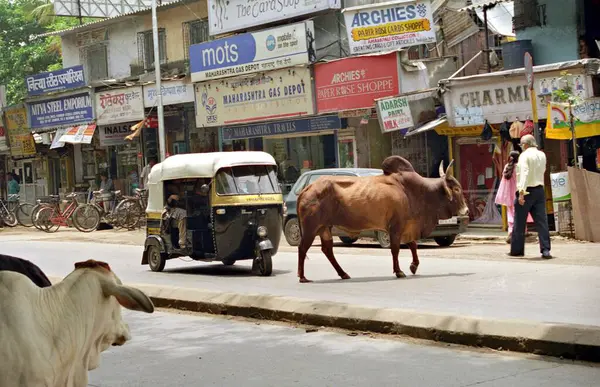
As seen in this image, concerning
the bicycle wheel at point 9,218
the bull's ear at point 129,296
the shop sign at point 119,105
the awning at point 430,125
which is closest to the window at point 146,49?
the shop sign at point 119,105

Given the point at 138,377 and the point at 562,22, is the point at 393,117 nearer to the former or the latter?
the point at 562,22

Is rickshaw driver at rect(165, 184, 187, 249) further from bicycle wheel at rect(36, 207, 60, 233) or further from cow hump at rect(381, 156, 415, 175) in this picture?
bicycle wheel at rect(36, 207, 60, 233)

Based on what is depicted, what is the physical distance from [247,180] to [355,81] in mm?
9609

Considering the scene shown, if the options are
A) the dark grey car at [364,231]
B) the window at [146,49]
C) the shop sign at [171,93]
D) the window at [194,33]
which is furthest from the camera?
the window at [146,49]

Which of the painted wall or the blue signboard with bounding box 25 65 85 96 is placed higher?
the blue signboard with bounding box 25 65 85 96

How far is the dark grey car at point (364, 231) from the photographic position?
60.2 ft

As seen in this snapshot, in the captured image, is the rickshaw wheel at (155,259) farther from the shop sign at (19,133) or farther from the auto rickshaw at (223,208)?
the shop sign at (19,133)

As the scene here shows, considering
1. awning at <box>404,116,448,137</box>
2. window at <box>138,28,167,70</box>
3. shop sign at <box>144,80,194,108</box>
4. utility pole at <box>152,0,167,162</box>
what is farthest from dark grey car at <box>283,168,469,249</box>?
window at <box>138,28,167,70</box>

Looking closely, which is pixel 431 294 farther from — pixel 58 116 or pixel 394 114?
pixel 58 116

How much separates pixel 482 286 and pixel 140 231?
689 inches

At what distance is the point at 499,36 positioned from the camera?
2308 centimetres

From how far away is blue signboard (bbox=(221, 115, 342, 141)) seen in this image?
84.7 feet

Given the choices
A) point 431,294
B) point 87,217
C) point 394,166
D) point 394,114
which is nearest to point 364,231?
point 394,114

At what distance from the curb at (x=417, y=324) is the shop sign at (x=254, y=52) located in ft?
47.6
